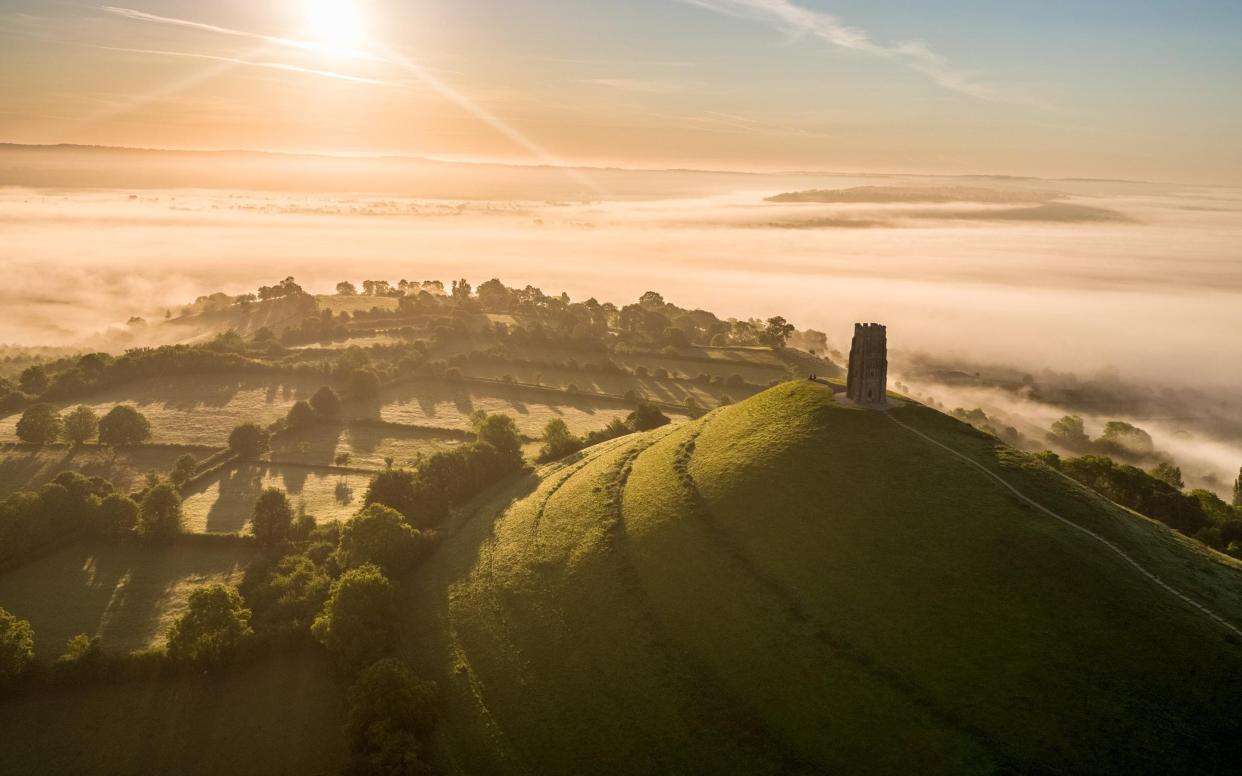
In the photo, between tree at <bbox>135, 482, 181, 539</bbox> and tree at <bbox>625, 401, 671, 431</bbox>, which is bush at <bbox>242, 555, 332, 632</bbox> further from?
tree at <bbox>625, 401, 671, 431</bbox>

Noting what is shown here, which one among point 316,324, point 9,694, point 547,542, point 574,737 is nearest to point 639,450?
point 547,542

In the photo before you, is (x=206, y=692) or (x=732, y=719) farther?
(x=206, y=692)

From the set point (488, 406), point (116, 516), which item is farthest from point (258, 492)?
point (488, 406)

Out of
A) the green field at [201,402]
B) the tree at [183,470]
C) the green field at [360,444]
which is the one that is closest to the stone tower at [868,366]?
the green field at [360,444]

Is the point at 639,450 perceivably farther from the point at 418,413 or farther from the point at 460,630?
the point at 418,413

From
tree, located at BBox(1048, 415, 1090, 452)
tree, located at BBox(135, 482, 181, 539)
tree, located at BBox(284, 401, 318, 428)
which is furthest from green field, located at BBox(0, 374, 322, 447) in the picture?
tree, located at BBox(1048, 415, 1090, 452)

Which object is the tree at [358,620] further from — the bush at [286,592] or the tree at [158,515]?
the tree at [158,515]

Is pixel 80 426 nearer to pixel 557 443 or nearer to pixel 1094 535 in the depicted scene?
pixel 557 443
